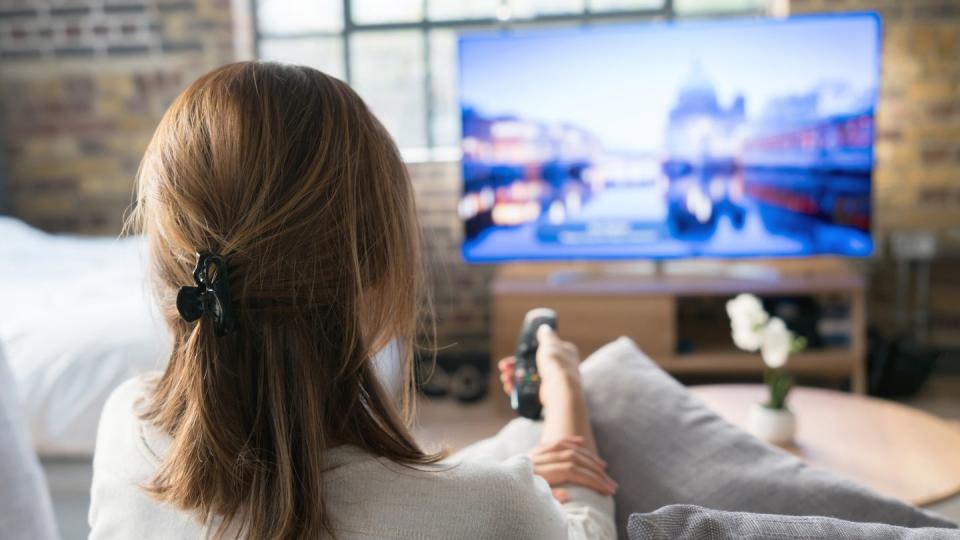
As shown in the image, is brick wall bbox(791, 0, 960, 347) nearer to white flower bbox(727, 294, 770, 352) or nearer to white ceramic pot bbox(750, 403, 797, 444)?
white flower bbox(727, 294, 770, 352)

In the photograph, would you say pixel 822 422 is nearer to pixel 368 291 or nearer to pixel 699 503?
pixel 699 503

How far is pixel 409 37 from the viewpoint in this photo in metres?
4.11

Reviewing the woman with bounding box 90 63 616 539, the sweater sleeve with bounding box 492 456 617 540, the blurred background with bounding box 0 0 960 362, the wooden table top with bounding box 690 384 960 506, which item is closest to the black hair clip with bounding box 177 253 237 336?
the woman with bounding box 90 63 616 539

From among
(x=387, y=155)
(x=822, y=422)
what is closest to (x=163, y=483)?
(x=387, y=155)

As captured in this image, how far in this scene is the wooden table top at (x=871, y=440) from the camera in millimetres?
1828

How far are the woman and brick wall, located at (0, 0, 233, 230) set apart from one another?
338 centimetres

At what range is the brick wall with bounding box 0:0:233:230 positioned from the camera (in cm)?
400

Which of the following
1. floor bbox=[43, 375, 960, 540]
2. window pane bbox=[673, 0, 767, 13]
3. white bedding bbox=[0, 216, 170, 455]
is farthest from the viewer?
window pane bbox=[673, 0, 767, 13]

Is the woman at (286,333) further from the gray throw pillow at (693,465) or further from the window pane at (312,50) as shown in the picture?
the window pane at (312,50)

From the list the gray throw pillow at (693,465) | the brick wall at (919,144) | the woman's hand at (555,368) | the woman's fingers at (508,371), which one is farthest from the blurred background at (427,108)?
the gray throw pillow at (693,465)

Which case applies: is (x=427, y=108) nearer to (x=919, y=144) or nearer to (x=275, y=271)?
(x=919, y=144)

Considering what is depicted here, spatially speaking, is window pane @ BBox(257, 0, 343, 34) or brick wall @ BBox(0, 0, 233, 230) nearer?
brick wall @ BBox(0, 0, 233, 230)

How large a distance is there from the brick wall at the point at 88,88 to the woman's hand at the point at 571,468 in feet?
11.1

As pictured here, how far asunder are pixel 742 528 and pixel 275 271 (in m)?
0.45
